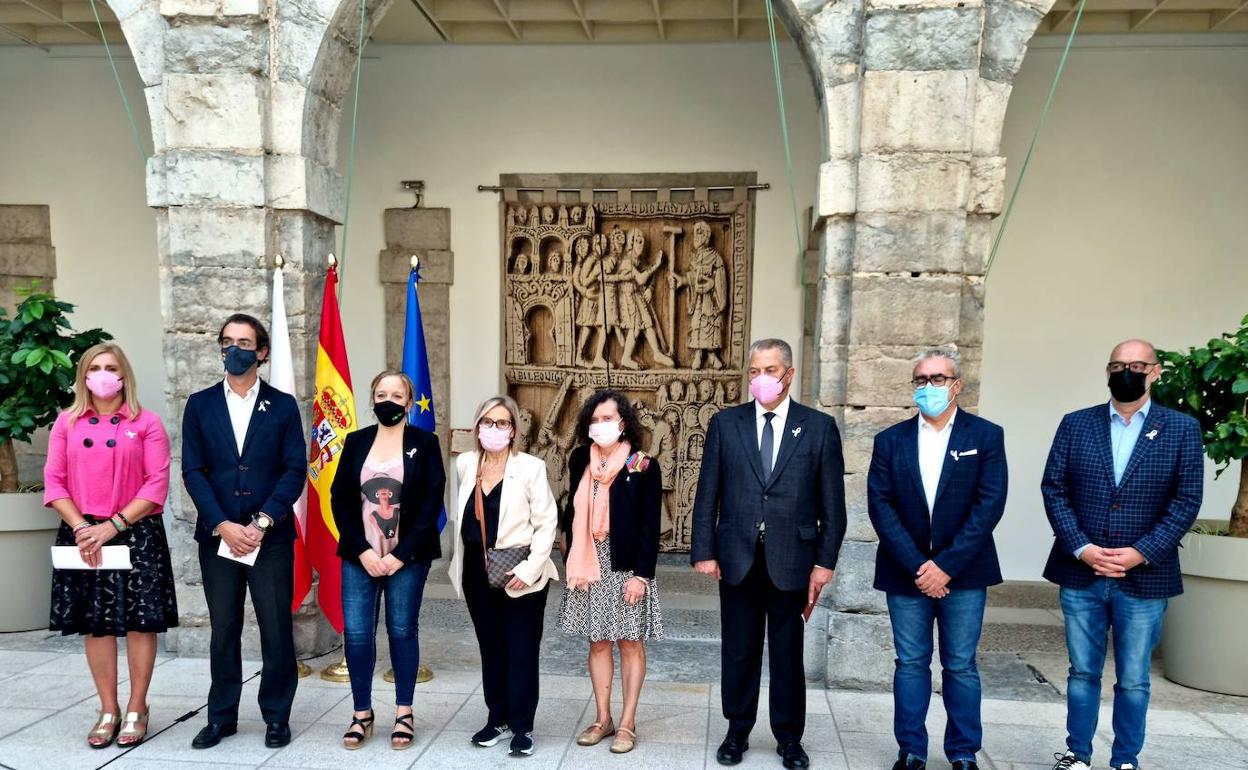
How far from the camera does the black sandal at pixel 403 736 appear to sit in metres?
3.57


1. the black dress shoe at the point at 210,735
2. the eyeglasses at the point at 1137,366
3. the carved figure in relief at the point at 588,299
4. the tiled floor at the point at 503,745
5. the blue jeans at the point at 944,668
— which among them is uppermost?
the carved figure in relief at the point at 588,299

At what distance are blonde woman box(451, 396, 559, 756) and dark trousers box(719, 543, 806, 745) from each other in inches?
28.3

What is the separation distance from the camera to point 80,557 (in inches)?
138

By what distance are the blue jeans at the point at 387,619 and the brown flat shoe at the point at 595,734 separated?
28.1 inches

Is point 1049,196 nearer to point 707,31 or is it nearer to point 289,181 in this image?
point 707,31

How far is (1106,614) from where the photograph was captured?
10.8ft

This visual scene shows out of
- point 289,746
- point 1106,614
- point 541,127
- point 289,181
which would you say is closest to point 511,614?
point 289,746

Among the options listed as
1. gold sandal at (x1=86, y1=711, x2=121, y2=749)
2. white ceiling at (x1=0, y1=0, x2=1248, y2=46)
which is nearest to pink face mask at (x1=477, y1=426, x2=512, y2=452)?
gold sandal at (x1=86, y1=711, x2=121, y2=749)

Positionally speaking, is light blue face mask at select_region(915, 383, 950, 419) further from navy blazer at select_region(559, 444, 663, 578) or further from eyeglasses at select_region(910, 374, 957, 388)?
navy blazer at select_region(559, 444, 663, 578)

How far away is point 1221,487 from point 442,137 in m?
6.04

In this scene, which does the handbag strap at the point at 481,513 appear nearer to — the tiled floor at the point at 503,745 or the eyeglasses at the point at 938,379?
the tiled floor at the point at 503,745

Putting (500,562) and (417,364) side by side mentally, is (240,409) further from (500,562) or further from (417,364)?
(500,562)

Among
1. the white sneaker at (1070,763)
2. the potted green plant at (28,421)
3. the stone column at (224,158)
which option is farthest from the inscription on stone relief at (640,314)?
the white sneaker at (1070,763)

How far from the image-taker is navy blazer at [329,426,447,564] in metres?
3.49
